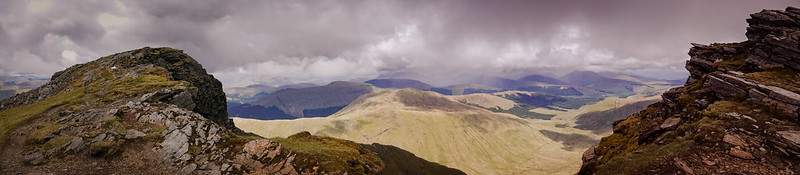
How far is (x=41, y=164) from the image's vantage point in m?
55.0

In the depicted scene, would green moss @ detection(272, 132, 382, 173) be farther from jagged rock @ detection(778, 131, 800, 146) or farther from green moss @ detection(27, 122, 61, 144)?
jagged rock @ detection(778, 131, 800, 146)

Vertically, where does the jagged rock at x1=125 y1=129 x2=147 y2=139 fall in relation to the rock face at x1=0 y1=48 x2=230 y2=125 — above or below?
below

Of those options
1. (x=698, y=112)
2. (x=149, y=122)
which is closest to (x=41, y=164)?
(x=149, y=122)

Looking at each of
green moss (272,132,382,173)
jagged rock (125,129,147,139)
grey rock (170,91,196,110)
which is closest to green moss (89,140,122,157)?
jagged rock (125,129,147,139)

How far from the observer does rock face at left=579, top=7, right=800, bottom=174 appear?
39375 millimetres

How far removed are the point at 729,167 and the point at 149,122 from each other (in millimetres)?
69660

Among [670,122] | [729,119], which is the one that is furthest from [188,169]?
[729,119]

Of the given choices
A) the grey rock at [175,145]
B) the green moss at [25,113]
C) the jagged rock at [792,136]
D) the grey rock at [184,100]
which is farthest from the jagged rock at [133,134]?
the jagged rock at [792,136]

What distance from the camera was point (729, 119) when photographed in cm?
4466

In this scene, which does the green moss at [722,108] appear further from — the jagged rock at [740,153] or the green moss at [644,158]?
the jagged rock at [740,153]

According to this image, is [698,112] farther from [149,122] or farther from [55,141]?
[55,141]

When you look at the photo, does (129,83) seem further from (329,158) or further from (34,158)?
(329,158)

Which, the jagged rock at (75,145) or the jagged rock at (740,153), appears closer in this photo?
the jagged rock at (740,153)

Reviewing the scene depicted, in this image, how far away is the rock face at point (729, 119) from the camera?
39.4 metres
